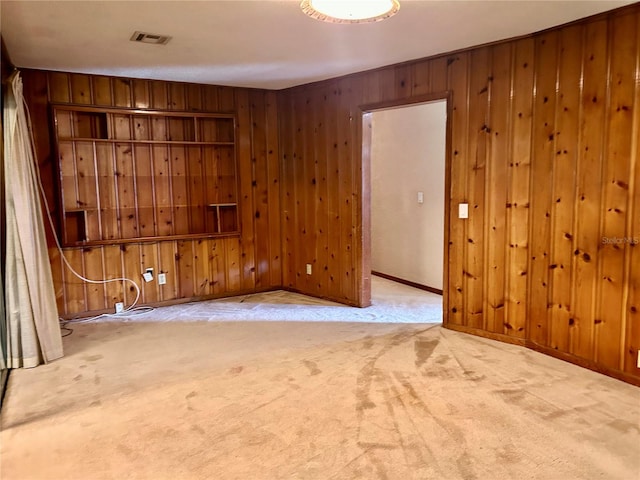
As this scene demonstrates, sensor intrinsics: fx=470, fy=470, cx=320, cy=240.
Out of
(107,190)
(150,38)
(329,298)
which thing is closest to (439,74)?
(150,38)

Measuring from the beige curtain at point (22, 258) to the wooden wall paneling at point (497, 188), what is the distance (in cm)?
334

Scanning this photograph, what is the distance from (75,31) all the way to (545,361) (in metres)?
3.88

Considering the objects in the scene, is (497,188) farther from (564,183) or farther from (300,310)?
(300,310)

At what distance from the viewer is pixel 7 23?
113 inches

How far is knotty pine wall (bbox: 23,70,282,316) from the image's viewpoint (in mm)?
4293

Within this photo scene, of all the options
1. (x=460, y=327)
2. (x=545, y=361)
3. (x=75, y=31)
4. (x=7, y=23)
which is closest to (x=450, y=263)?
(x=460, y=327)

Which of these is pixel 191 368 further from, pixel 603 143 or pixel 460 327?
pixel 603 143

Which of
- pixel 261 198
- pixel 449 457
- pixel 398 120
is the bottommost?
pixel 449 457

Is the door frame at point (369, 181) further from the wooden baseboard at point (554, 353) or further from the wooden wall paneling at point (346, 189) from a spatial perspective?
the wooden baseboard at point (554, 353)

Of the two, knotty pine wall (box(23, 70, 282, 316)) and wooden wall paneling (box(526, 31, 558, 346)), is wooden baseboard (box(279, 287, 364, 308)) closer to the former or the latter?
knotty pine wall (box(23, 70, 282, 316))

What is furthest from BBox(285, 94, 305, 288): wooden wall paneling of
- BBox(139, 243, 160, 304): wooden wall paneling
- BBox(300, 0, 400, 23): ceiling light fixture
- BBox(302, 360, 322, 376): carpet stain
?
BBox(300, 0, 400, 23): ceiling light fixture

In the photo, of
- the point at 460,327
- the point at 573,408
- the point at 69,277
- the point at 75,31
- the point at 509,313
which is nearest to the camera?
the point at 573,408

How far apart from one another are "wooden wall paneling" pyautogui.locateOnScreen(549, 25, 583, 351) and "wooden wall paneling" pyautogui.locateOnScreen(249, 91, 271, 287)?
3081 millimetres

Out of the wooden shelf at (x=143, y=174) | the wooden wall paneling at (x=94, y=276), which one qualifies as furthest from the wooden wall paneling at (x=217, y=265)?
the wooden wall paneling at (x=94, y=276)
